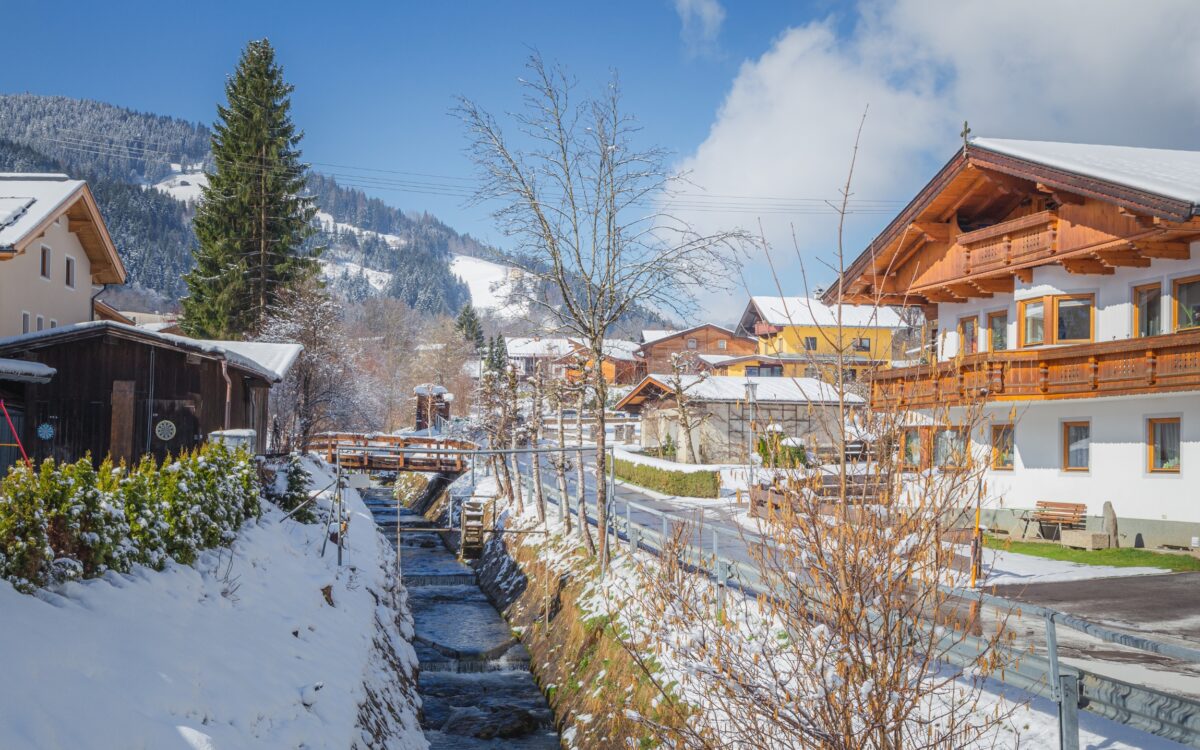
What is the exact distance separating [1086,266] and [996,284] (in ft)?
10.2

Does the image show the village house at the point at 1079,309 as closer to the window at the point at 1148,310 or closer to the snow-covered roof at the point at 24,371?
the window at the point at 1148,310

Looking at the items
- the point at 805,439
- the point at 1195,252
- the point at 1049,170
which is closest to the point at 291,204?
the point at 1049,170

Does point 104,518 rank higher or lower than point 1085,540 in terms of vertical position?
higher

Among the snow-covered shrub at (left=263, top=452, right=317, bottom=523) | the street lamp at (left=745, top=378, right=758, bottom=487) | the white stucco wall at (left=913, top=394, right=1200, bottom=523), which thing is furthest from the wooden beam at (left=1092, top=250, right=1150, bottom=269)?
the snow-covered shrub at (left=263, top=452, right=317, bottom=523)

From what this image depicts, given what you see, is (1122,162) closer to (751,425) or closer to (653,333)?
(751,425)

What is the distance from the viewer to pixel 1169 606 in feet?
45.1

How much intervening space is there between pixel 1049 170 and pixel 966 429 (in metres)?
18.5

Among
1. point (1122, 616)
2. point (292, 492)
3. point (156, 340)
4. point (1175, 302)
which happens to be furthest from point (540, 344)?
point (1122, 616)

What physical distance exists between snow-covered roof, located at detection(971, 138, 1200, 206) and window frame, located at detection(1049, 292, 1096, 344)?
3365 mm

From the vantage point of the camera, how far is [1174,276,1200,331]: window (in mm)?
19016

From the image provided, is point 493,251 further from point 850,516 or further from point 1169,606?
point 1169,606

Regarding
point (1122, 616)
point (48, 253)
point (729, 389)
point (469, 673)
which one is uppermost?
point (48, 253)

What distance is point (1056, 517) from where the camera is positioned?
21.6 m

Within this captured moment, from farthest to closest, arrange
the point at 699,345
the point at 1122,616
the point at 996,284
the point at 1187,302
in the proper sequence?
the point at 699,345 → the point at 996,284 → the point at 1187,302 → the point at 1122,616
